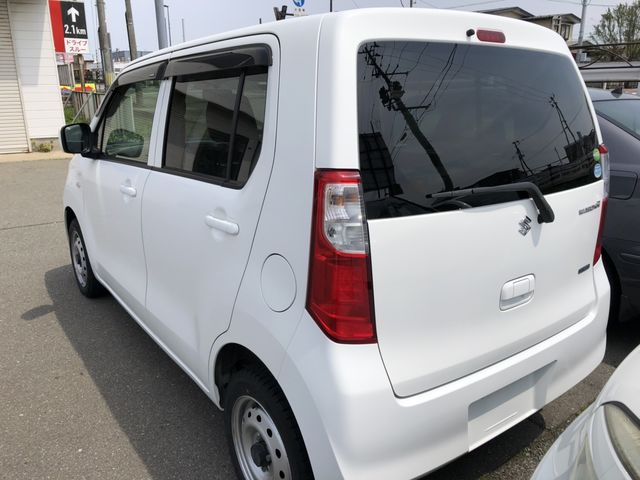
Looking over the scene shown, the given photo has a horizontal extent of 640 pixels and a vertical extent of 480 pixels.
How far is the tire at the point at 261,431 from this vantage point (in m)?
1.84

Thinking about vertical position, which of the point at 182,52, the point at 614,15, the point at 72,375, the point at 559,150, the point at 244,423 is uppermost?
the point at 614,15

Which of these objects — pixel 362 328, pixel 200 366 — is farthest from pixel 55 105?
pixel 362 328

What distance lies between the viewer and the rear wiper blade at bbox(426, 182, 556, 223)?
1.81 metres

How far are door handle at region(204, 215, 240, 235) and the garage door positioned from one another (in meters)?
13.4

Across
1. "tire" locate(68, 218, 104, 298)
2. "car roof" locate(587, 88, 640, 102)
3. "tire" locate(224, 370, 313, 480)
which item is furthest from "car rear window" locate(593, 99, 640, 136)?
"tire" locate(68, 218, 104, 298)

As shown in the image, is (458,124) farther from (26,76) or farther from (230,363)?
(26,76)

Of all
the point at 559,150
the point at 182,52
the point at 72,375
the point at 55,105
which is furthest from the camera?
the point at 55,105

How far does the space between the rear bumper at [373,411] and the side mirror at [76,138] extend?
2670mm

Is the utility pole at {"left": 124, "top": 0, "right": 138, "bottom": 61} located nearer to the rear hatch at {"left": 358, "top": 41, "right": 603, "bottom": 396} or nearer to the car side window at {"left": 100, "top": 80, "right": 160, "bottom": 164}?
the car side window at {"left": 100, "top": 80, "right": 160, "bottom": 164}

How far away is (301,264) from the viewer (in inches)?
67.1

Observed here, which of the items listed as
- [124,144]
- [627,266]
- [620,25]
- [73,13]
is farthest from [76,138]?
[620,25]

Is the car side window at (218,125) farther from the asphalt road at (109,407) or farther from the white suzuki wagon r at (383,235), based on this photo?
the asphalt road at (109,407)

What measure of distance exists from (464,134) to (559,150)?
56 centimetres

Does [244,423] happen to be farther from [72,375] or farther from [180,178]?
[72,375]
